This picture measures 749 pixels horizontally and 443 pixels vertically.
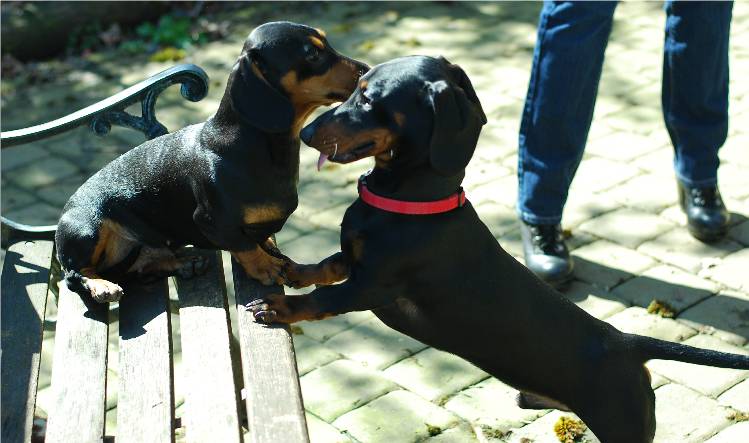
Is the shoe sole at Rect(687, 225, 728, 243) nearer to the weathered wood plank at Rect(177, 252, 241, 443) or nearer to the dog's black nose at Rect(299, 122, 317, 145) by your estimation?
the weathered wood plank at Rect(177, 252, 241, 443)

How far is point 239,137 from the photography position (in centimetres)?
304

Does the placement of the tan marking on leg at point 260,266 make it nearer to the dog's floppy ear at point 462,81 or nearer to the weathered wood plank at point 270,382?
the weathered wood plank at point 270,382

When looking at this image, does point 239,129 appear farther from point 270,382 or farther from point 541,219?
point 541,219

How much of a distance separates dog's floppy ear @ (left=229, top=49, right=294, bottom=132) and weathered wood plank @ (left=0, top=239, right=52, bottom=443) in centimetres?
96

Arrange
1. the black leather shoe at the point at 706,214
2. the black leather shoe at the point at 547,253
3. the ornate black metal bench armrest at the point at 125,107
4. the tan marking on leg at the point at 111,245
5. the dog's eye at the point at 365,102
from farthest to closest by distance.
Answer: the black leather shoe at the point at 706,214
the black leather shoe at the point at 547,253
the ornate black metal bench armrest at the point at 125,107
the tan marking on leg at the point at 111,245
the dog's eye at the point at 365,102

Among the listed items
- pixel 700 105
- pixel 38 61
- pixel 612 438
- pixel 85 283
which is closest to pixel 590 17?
pixel 700 105

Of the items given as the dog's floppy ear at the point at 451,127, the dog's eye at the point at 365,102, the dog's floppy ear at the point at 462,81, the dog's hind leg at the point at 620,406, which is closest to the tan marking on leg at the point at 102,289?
the dog's eye at the point at 365,102

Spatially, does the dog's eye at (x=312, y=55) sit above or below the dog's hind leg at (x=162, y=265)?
above

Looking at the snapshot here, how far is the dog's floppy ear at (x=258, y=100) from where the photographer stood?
9.61 feet

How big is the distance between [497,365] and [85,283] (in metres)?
1.28

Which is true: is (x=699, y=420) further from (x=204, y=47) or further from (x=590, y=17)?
(x=204, y=47)

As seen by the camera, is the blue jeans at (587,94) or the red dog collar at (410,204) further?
the blue jeans at (587,94)

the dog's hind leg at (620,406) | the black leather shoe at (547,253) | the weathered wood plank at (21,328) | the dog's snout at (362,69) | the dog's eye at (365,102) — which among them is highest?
the dog's eye at (365,102)

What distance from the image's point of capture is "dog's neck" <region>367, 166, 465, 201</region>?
2826mm
